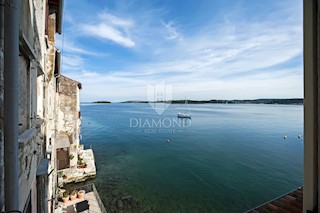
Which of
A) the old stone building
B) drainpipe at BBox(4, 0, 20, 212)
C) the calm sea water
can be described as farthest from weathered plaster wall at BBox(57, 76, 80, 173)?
drainpipe at BBox(4, 0, 20, 212)

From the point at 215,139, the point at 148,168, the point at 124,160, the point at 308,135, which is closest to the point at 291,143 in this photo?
the point at 215,139

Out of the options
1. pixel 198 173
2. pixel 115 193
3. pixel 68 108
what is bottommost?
pixel 198 173

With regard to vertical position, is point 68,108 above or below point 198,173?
above

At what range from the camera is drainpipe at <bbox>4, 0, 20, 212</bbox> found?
73.8 inches

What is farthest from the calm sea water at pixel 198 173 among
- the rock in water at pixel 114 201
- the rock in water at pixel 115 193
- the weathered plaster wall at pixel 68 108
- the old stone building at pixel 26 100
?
the old stone building at pixel 26 100

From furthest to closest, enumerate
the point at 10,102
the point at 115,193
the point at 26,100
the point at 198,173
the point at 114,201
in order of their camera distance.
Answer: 1. the point at 198,173
2. the point at 115,193
3. the point at 114,201
4. the point at 26,100
5. the point at 10,102

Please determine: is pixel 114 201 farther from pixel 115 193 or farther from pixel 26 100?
pixel 26 100

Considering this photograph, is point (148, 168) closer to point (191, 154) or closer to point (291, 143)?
point (191, 154)

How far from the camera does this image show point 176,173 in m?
21.1

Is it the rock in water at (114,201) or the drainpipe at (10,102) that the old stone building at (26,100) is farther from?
the rock in water at (114,201)

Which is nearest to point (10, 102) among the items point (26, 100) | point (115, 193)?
point (26, 100)

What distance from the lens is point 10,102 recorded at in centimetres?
196

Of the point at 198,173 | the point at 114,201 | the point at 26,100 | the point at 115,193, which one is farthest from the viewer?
the point at 198,173

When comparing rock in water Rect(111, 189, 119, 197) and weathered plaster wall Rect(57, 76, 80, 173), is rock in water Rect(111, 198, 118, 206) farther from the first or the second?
weathered plaster wall Rect(57, 76, 80, 173)
